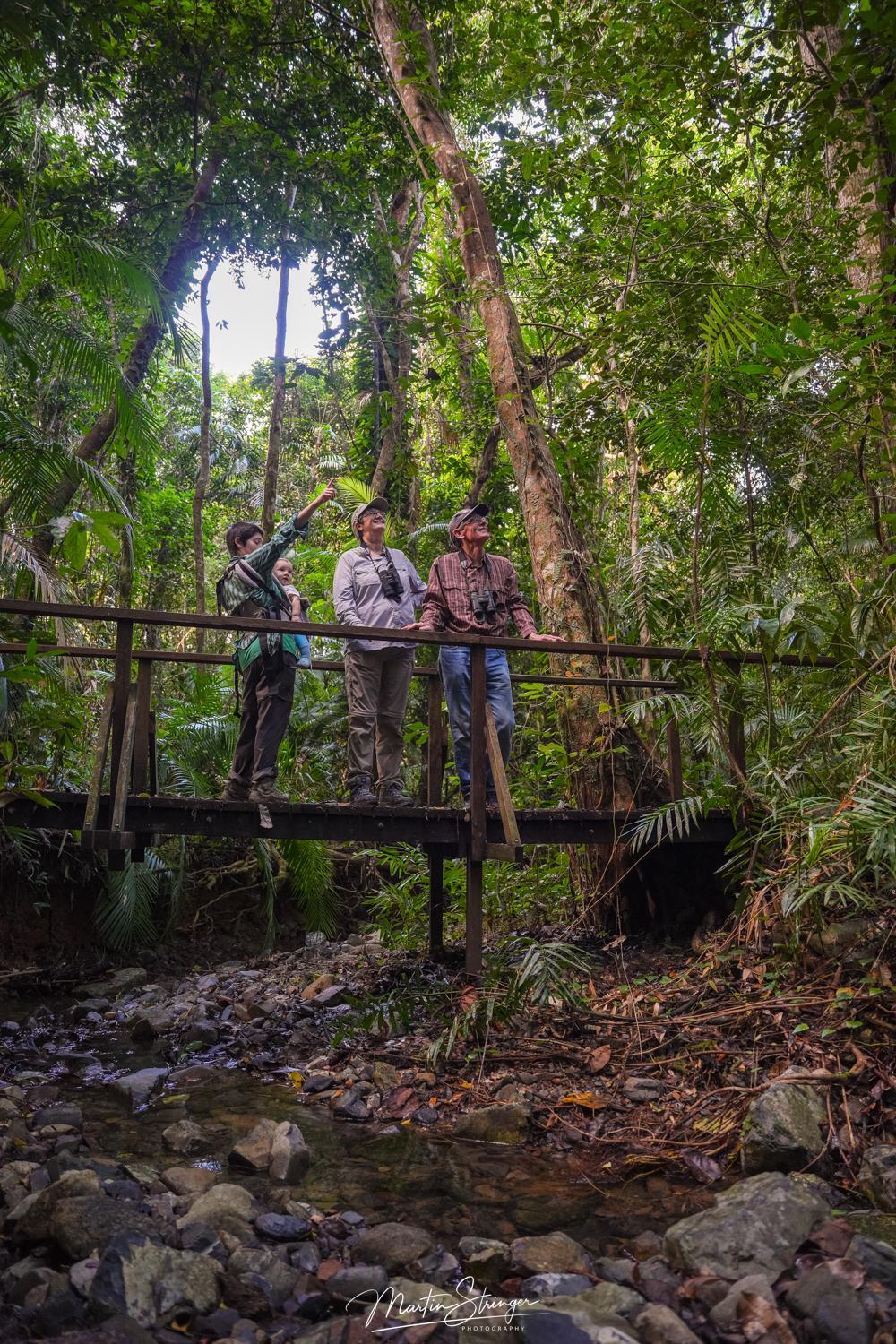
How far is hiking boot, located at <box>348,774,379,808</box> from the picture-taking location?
618cm

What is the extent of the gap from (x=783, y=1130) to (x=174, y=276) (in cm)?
1076

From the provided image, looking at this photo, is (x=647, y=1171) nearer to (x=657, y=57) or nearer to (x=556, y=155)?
(x=657, y=57)

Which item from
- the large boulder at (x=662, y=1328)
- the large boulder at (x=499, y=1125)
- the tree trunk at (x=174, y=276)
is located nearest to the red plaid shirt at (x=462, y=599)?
the large boulder at (x=499, y=1125)

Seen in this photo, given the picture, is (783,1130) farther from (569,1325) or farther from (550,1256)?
(569,1325)

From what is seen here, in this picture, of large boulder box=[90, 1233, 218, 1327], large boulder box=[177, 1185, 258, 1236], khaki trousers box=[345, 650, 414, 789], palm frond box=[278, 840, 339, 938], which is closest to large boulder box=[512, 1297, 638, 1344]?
large boulder box=[90, 1233, 218, 1327]

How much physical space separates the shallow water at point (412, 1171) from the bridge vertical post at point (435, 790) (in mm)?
2088

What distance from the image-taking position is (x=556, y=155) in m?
7.64

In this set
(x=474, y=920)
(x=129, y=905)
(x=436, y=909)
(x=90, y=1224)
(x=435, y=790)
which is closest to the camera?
(x=90, y=1224)

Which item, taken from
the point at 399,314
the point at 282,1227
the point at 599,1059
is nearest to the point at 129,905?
the point at 599,1059

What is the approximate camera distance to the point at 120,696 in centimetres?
571

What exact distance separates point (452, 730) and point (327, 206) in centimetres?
762

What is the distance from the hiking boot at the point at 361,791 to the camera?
618cm

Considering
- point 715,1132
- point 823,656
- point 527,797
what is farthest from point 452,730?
point 715,1132

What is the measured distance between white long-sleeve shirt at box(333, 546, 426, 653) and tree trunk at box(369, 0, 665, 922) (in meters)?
1.36
